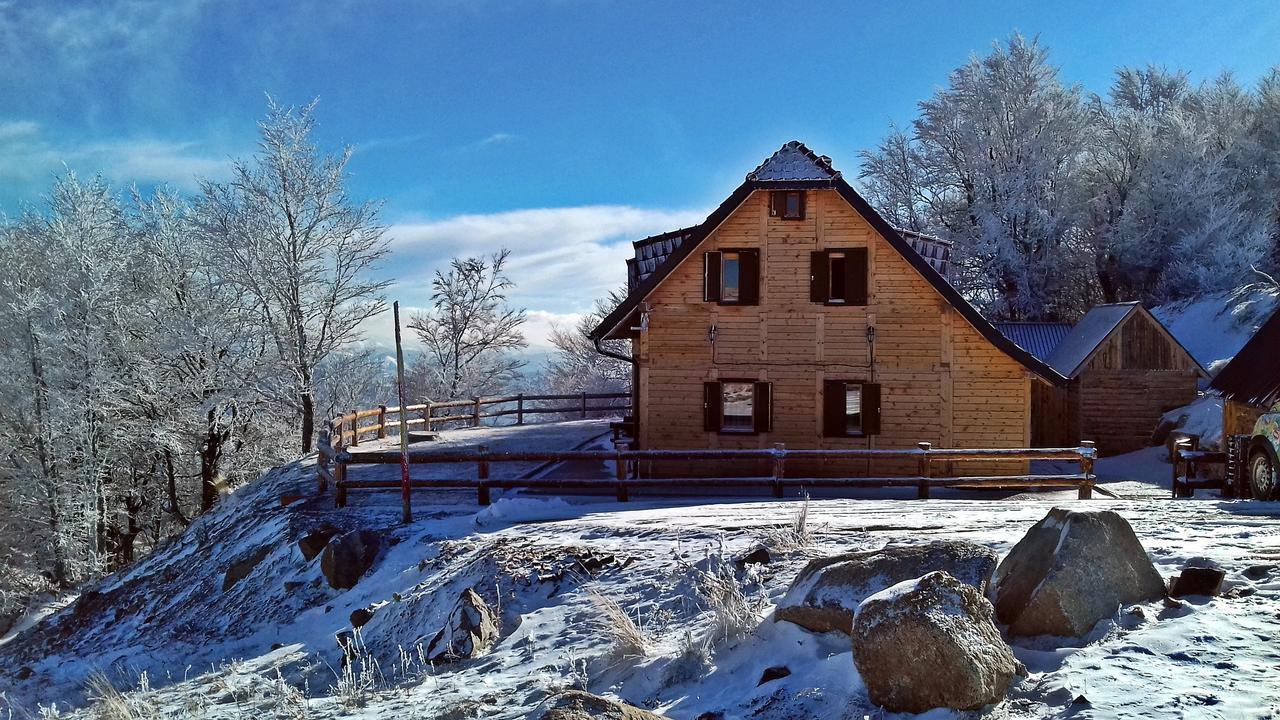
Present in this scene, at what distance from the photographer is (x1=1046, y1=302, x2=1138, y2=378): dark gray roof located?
2839cm

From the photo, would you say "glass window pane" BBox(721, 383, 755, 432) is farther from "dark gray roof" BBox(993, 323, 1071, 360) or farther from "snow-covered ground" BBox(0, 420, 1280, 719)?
"dark gray roof" BBox(993, 323, 1071, 360)

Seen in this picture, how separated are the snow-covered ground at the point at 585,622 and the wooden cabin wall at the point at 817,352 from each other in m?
2.87

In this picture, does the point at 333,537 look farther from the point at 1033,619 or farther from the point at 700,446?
the point at 1033,619

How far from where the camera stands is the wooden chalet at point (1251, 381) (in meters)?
17.3

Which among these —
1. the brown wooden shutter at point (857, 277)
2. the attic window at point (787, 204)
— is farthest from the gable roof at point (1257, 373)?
the attic window at point (787, 204)

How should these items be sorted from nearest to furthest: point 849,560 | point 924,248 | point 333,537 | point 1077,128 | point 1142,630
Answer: point 1142,630, point 849,560, point 333,537, point 924,248, point 1077,128

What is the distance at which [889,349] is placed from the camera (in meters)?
18.4

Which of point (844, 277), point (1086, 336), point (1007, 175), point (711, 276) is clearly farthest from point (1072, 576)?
point (1007, 175)

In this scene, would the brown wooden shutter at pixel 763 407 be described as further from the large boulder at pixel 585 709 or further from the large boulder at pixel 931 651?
the large boulder at pixel 585 709

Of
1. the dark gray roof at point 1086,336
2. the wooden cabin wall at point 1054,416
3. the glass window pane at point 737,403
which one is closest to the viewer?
the glass window pane at point 737,403

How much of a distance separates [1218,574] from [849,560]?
2.95 metres

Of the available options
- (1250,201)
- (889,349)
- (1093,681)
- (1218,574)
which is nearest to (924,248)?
(889,349)

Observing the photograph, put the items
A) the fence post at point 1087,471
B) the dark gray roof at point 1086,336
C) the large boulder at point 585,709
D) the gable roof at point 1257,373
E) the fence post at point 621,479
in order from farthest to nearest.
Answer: the dark gray roof at point 1086,336, the gable roof at point 1257,373, the fence post at point 1087,471, the fence post at point 621,479, the large boulder at point 585,709

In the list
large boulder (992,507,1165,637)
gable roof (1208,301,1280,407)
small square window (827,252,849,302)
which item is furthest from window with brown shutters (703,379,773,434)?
large boulder (992,507,1165,637)
